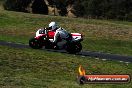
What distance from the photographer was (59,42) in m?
27.2

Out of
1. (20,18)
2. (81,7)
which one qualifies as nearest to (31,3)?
(81,7)

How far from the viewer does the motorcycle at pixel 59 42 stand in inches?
1062

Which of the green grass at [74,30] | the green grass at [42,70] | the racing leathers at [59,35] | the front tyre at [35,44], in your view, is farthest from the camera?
the green grass at [74,30]

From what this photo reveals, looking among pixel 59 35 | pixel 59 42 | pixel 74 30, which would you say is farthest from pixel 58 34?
pixel 74 30

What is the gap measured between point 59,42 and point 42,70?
34.2 feet

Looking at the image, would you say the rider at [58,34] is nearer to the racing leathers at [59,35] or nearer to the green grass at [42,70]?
the racing leathers at [59,35]

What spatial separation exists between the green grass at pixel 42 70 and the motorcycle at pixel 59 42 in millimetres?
5701

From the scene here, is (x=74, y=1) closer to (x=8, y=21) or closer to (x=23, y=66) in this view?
(x=8, y=21)

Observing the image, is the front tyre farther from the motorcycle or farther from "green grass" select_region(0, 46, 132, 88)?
"green grass" select_region(0, 46, 132, 88)

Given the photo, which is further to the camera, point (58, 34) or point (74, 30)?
point (74, 30)

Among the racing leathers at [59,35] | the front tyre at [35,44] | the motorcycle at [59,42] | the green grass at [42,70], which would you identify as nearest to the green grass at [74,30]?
the front tyre at [35,44]

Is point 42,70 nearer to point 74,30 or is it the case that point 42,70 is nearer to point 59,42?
point 59,42

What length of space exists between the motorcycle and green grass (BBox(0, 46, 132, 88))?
570cm

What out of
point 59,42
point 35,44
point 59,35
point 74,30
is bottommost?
point 74,30
